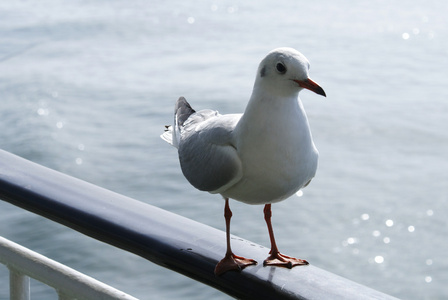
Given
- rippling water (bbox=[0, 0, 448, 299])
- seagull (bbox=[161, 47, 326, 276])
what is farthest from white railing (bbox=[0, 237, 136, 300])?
rippling water (bbox=[0, 0, 448, 299])

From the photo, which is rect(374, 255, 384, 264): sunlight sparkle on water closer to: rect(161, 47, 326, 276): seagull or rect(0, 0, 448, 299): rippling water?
rect(0, 0, 448, 299): rippling water

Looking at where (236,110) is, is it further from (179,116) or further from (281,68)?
(281,68)

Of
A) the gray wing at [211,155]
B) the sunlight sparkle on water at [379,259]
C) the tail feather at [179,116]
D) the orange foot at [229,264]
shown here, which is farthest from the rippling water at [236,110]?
the orange foot at [229,264]

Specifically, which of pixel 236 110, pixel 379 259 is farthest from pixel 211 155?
pixel 236 110

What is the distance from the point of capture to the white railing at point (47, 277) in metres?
0.82

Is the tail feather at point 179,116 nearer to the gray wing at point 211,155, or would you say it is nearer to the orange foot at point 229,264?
the gray wing at point 211,155

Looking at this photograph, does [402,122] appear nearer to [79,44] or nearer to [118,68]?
[118,68]

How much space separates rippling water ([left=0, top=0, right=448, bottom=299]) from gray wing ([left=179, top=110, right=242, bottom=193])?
2.71m

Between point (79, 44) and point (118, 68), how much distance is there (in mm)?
742

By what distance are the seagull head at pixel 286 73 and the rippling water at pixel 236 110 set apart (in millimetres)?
2908

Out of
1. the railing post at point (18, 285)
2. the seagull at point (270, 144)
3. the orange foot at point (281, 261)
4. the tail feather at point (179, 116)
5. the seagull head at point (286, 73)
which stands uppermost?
the seagull head at point (286, 73)

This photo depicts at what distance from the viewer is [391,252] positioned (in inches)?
158

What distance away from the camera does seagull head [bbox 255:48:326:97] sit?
0.75 metres

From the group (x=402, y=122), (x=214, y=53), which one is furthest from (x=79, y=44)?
(x=402, y=122)
